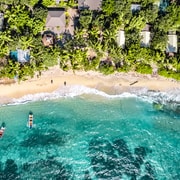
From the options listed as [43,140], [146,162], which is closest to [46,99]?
[43,140]

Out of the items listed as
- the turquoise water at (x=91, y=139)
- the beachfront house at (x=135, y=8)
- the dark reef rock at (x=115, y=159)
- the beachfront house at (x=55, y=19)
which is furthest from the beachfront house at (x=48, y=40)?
the dark reef rock at (x=115, y=159)

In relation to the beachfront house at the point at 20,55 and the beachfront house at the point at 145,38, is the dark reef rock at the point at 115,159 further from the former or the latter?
the beachfront house at the point at 20,55

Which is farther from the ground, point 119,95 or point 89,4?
point 89,4

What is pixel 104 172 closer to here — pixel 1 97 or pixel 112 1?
pixel 1 97

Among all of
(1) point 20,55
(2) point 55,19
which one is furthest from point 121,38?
(1) point 20,55

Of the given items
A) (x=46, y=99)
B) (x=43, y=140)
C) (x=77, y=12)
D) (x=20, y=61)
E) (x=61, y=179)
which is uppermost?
(x=77, y=12)

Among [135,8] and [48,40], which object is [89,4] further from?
[48,40]

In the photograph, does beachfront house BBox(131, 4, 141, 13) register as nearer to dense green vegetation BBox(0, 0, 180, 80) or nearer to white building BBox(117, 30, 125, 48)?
dense green vegetation BBox(0, 0, 180, 80)
